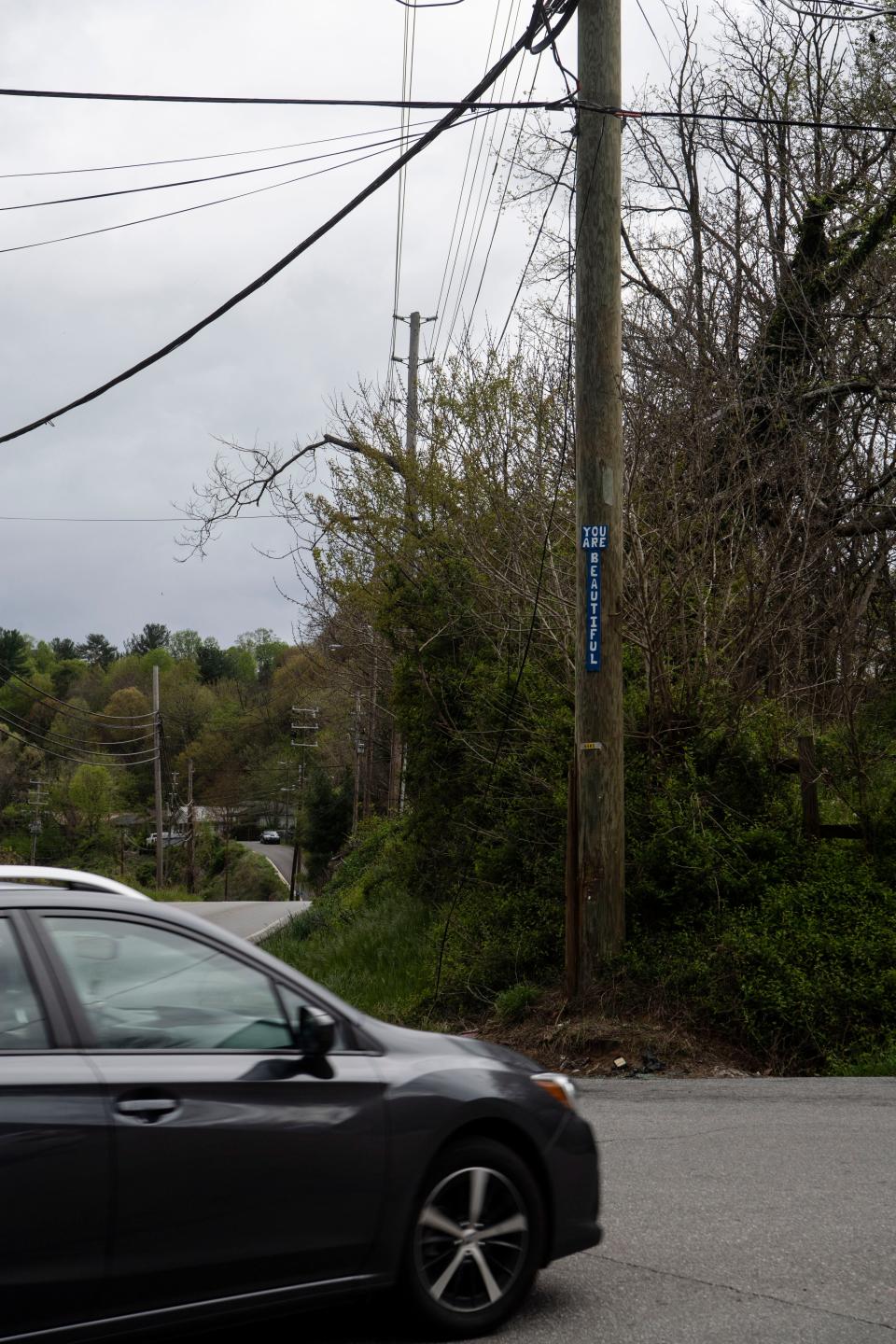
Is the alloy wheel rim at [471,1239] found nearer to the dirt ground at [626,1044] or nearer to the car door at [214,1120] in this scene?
the car door at [214,1120]

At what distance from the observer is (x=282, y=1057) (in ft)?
14.6

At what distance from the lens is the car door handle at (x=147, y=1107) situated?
159 inches

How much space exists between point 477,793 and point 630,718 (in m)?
3.86

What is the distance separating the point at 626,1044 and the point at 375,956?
8100mm

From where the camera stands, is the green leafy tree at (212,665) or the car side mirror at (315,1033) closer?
the car side mirror at (315,1033)

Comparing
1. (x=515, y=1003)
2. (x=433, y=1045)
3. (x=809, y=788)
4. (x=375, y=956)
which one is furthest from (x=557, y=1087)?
(x=375, y=956)

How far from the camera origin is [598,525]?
37.9ft

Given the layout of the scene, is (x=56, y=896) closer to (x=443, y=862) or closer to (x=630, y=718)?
(x=630, y=718)

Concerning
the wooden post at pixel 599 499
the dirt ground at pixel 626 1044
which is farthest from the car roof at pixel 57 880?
the wooden post at pixel 599 499

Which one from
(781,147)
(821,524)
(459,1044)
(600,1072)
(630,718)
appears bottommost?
(600,1072)

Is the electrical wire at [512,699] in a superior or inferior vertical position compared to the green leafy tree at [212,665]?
inferior

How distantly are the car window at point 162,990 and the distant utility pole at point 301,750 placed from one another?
60360 mm

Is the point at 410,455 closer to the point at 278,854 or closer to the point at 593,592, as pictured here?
the point at 593,592

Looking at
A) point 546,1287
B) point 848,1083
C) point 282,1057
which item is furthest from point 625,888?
point 282,1057
